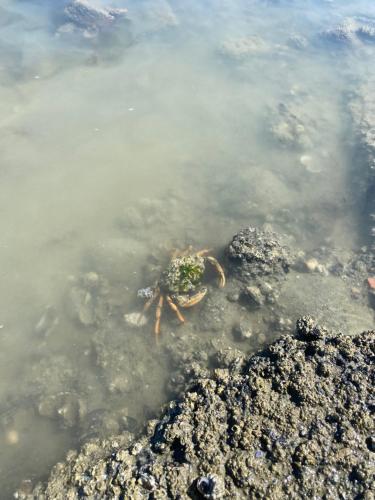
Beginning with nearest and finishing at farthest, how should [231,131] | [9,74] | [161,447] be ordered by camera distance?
[161,447]
[231,131]
[9,74]

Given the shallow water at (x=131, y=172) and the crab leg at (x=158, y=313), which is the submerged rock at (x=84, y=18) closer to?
the shallow water at (x=131, y=172)

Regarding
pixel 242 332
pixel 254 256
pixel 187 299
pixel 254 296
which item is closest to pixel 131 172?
pixel 187 299

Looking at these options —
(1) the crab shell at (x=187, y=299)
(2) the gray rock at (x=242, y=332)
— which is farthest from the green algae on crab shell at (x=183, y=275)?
(2) the gray rock at (x=242, y=332)

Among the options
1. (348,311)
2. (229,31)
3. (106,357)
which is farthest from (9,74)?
(348,311)

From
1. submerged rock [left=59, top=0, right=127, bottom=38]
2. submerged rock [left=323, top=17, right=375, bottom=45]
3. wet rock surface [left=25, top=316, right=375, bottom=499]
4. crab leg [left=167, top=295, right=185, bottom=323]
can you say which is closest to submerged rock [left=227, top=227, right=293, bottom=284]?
crab leg [left=167, top=295, right=185, bottom=323]

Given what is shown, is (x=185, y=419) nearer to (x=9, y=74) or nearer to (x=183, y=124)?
(x=183, y=124)

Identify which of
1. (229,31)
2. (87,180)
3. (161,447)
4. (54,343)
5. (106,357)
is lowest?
(54,343)

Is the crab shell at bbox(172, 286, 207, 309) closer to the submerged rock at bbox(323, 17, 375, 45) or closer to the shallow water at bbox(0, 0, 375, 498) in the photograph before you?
the shallow water at bbox(0, 0, 375, 498)
